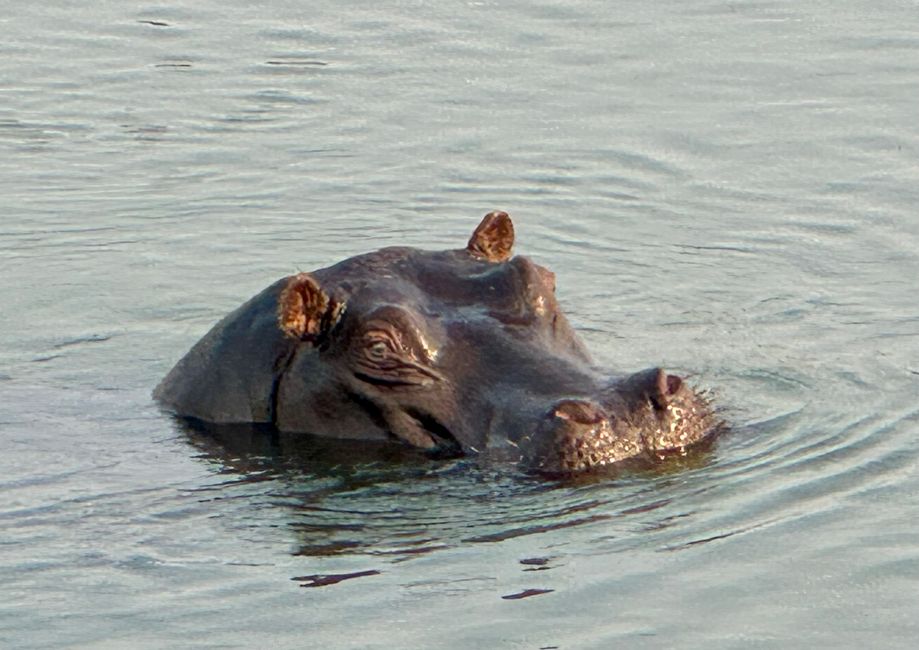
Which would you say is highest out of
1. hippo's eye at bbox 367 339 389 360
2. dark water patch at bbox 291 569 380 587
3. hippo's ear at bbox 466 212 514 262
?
hippo's ear at bbox 466 212 514 262

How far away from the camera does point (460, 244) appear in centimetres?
1623

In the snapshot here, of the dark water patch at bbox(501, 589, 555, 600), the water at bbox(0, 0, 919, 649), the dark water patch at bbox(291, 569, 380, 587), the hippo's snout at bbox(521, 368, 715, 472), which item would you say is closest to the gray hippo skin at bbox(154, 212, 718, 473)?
the hippo's snout at bbox(521, 368, 715, 472)

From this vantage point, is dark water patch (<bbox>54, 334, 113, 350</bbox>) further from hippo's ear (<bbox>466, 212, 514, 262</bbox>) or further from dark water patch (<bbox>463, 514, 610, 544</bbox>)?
dark water patch (<bbox>463, 514, 610, 544</bbox>)

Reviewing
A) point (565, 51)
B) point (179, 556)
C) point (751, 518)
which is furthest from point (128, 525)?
point (565, 51)

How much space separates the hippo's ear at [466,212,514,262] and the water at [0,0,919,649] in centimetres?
115

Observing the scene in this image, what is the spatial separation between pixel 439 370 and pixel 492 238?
1.27 m

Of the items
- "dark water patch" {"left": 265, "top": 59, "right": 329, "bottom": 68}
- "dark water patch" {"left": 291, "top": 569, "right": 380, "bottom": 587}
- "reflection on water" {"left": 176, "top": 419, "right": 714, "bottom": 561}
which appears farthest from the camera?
"dark water patch" {"left": 265, "top": 59, "right": 329, "bottom": 68}

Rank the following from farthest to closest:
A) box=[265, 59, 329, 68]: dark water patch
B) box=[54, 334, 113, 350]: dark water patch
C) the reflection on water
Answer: box=[265, 59, 329, 68]: dark water patch, box=[54, 334, 113, 350]: dark water patch, the reflection on water

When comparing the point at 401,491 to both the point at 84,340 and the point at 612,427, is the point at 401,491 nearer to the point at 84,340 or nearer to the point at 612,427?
the point at 612,427

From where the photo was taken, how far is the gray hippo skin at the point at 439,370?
1086 centimetres

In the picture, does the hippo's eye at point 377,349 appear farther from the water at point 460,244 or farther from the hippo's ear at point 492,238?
the hippo's ear at point 492,238

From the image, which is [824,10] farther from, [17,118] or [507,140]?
[17,118]

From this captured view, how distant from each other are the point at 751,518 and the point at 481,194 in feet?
24.0

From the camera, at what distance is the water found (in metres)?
9.40
